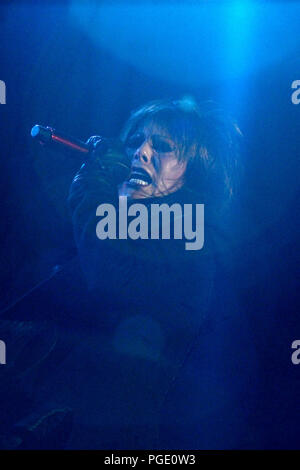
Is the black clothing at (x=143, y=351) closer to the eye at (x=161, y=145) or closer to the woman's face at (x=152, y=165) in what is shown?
the woman's face at (x=152, y=165)

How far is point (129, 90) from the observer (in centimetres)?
147

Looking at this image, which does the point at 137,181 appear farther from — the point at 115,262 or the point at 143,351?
the point at 143,351

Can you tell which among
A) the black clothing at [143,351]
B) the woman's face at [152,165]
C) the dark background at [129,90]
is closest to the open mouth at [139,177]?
the woman's face at [152,165]

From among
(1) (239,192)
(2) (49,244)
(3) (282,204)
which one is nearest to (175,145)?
(1) (239,192)

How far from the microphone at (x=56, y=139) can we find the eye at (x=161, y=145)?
7.9 inches

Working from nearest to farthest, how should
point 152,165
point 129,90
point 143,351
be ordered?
1. point 143,351
2. point 152,165
3. point 129,90

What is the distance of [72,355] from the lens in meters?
1.13

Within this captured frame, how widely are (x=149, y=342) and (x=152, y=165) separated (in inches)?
20.2
